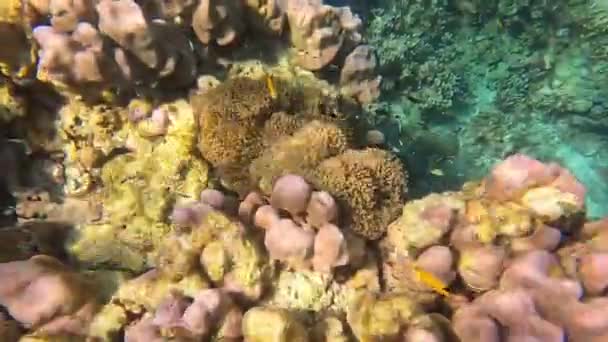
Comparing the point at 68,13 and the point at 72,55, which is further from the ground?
the point at 68,13

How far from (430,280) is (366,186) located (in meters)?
0.62

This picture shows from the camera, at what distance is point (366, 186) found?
293 cm

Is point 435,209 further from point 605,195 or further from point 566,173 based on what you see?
point 605,195

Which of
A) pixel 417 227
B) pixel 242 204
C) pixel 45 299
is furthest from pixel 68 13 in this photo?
pixel 417 227

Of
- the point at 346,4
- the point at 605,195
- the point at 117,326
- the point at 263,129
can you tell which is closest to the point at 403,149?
the point at 346,4

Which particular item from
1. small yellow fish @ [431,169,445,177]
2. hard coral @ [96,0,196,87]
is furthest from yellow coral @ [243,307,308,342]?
small yellow fish @ [431,169,445,177]

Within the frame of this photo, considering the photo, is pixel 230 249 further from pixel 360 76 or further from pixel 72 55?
pixel 360 76

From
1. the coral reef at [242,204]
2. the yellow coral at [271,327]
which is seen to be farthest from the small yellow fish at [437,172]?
the yellow coral at [271,327]

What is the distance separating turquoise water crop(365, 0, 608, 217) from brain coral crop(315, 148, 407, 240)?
8.45ft

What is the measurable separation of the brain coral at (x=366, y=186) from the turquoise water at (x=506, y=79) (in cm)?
258

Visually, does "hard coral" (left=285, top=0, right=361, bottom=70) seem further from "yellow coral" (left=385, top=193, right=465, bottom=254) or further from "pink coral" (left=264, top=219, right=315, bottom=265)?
"pink coral" (left=264, top=219, right=315, bottom=265)

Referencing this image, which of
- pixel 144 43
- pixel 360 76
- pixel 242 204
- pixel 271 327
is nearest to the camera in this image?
pixel 271 327

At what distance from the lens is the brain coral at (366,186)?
9.53ft

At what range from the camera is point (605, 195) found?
6.16 metres
